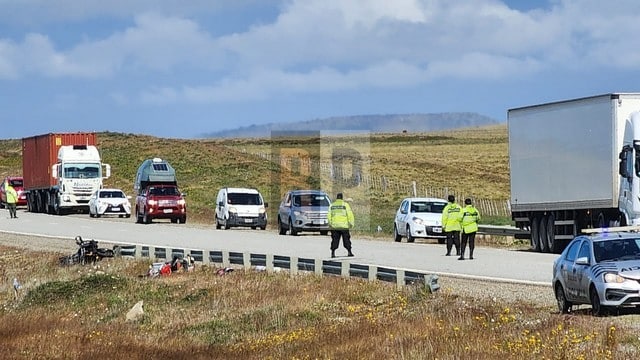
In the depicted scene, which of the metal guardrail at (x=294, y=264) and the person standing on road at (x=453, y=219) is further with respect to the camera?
the person standing on road at (x=453, y=219)

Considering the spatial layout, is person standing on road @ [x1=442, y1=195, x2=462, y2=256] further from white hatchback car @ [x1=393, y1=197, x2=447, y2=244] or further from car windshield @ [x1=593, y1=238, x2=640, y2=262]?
car windshield @ [x1=593, y1=238, x2=640, y2=262]

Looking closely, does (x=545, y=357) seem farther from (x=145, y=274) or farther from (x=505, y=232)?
(x=505, y=232)

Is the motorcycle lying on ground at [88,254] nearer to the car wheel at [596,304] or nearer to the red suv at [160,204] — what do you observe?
the car wheel at [596,304]

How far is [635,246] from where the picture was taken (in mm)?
19172

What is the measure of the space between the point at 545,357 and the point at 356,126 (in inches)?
1528

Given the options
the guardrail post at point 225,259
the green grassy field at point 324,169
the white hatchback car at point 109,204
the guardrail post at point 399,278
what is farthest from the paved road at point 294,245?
the green grassy field at point 324,169

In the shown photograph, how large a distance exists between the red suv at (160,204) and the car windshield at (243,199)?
5473 millimetres

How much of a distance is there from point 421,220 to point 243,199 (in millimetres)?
10283

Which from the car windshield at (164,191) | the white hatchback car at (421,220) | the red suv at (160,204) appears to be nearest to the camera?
the white hatchback car at (421,220)

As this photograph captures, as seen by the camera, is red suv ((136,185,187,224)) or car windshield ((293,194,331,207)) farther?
red suv ((136,185,187,224))

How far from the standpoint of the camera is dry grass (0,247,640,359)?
51.9ft

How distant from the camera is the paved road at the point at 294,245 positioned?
29.1 metres

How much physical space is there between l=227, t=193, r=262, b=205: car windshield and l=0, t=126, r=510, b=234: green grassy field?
4.49 meters

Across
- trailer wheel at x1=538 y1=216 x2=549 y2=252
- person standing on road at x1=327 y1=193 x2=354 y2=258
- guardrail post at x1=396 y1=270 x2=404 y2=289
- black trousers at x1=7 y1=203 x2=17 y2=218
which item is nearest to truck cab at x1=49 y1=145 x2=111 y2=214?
black trousers at x1=7 y1=203 x2=17 y2=218
